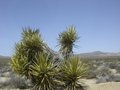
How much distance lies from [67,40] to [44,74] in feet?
7.91

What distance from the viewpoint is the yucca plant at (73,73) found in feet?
30.7

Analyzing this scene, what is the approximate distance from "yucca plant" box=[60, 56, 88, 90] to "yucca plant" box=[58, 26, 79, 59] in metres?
1.40

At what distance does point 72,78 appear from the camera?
31.1ft

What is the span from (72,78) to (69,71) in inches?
10.4

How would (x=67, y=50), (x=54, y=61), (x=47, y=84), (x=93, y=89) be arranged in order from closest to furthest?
1. (x=47, y=84)
2. (x=54, y=61)
3. (x=67, y=50)
4. (x=93, y=89)

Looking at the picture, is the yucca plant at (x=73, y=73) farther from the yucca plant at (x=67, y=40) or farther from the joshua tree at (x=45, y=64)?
the yucca plant at (x=67, y=40)

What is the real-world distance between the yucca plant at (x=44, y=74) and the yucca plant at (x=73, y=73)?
318 millimetres

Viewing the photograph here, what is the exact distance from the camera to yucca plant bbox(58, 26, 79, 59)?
36.4 ft

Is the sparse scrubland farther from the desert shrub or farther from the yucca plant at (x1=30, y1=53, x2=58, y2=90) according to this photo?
the desert shrub

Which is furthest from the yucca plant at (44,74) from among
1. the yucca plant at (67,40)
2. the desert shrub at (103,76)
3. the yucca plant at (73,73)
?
the desert shrub at (103,76)

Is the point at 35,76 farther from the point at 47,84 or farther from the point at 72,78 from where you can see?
the point at 72,78

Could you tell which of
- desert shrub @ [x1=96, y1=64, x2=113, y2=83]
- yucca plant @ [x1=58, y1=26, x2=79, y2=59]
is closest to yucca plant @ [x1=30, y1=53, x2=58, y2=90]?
yucca plant @ [x1=58, y1=26, x2=79, y2=59]

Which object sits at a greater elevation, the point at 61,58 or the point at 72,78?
the point at 61,58

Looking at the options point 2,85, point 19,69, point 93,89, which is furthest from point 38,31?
point 2,85
